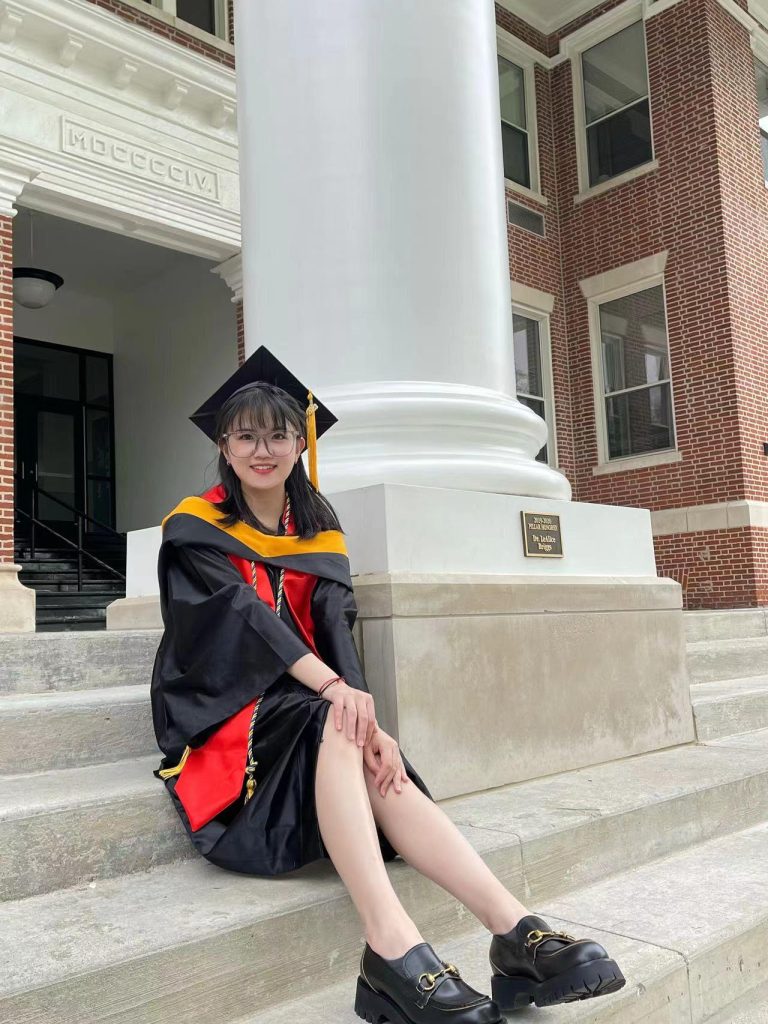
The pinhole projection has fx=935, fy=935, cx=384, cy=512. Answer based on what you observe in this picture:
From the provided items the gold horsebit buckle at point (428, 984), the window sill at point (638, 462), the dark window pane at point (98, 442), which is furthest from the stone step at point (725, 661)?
the dark window pane at point (98, 442)

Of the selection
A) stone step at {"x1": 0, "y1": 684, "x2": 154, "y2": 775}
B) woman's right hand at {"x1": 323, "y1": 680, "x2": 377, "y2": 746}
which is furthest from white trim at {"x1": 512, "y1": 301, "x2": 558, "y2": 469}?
woman's right hand at {"x1": 323, "y1": 680, "x2": 377, "y2": 746}

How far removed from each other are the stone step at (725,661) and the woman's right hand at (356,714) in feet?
11.7

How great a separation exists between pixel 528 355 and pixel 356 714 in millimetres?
11544

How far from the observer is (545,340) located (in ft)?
43.9

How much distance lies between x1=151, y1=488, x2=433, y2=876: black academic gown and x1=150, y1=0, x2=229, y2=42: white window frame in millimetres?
8084

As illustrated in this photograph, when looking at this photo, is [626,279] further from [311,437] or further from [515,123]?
[311,437]

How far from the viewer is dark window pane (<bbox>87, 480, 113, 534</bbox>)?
13492 mm

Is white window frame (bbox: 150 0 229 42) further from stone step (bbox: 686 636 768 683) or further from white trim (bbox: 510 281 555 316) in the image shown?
stone step (bbox: 686 636 768 683)

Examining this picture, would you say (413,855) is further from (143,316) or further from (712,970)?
(143,316)

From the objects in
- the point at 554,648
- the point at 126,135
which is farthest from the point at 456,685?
the point at 126,135

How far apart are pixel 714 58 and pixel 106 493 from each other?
33.1 ft

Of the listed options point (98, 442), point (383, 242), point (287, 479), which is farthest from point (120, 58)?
point (287, 479)

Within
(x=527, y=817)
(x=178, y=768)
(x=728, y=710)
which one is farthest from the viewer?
(x=728, y=710)

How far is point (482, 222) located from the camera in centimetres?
382
